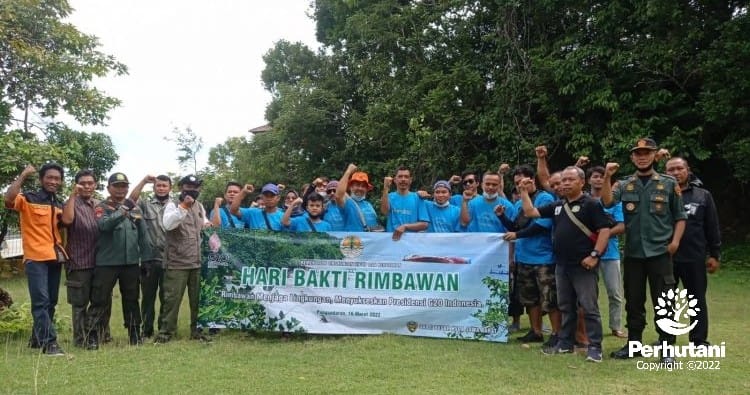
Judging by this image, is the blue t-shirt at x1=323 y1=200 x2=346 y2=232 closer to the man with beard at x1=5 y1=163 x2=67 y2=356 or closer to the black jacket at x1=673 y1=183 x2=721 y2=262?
the man with beard at x1=5 y1=163 x2=67 y2=356

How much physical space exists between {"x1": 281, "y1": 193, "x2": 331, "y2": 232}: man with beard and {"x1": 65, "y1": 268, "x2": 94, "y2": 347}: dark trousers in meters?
2.09

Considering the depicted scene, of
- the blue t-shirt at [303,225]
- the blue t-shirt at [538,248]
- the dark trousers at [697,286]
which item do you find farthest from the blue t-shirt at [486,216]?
the dark trousers at [697,286]

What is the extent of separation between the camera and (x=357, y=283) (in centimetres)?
604

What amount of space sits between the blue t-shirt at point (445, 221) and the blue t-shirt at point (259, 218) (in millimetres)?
1756

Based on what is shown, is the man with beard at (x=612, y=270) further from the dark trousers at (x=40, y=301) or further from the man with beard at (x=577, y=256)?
the dark trousers at (x=40, y=301)

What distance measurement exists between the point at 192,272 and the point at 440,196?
2856 mm

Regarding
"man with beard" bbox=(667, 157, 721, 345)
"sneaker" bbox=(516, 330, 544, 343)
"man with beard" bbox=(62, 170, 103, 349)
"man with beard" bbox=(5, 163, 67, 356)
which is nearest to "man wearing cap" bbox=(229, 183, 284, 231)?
"man with beard" bbox=(62, 170, 103, 349)

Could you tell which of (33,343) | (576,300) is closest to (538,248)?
(576,300)

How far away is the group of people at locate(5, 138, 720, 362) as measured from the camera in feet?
16.5

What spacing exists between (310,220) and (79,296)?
249cm

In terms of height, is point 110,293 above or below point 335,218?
below

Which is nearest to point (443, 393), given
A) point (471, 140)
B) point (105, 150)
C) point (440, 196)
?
point (440, 196)

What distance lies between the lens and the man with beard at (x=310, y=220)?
638cm

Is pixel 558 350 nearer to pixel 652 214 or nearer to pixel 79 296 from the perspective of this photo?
pixel 652 214
